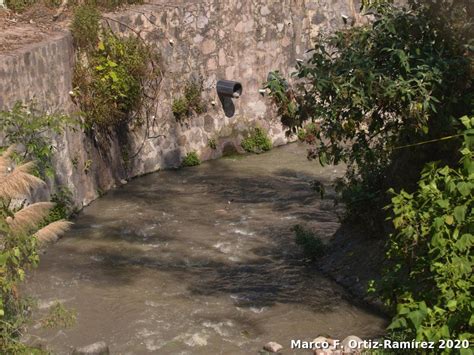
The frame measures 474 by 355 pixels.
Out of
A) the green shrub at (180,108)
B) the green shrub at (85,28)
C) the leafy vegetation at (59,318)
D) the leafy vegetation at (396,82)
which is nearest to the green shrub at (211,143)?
the green shrub at (180,108)

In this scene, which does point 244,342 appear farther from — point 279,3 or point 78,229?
point 279,3

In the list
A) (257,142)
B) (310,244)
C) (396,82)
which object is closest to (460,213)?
(396,82)

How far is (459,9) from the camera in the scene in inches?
369

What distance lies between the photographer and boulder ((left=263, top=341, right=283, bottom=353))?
9.44m

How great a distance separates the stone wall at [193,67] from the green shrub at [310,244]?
330 cm

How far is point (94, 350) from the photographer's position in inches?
367

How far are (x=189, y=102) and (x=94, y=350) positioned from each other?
716 cm

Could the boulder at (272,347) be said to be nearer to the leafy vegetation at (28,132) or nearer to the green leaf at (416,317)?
the green leaf at (416,317)

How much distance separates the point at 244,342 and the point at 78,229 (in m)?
4.03

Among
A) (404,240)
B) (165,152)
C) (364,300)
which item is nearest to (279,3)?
(165,152)

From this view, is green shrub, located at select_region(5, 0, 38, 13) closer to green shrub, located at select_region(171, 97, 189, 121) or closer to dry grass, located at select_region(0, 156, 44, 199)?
green shrub, located at select_region(171, 97, 189, 121)

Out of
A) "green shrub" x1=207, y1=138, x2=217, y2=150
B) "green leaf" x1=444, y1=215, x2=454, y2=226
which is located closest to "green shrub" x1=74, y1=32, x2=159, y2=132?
"green shrub" x1=207, y1=138, x2=217, y2=150

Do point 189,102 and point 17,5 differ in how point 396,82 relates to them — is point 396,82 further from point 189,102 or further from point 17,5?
point 17,5

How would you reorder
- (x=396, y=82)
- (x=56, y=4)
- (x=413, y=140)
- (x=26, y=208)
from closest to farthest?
1. (x=26, y=208)
2. (x=396, y=82)
3. (x=413, y=140)
4. (x=56, y=4)
